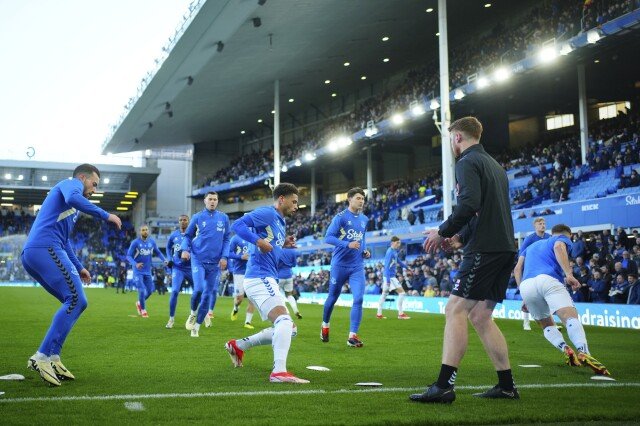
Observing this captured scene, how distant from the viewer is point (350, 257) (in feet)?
35.7

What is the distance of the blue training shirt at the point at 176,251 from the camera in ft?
47.0

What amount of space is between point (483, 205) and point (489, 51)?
98.3 ft

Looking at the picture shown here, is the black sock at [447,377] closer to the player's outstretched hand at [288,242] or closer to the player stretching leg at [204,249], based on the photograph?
the player's outstretched hand at [288,242]

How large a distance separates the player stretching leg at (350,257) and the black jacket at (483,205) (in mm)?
5016

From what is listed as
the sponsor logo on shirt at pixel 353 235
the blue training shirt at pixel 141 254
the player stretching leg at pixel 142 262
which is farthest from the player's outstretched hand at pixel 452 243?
the blue training shirt at pixel 141 254

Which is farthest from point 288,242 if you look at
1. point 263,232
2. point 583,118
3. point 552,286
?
point 583,118

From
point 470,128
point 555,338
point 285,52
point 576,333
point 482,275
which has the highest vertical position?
point 285,52

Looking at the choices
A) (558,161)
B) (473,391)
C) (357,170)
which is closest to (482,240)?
(473,391)

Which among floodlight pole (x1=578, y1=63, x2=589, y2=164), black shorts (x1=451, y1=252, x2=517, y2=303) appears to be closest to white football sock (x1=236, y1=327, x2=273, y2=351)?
black shorts (x1=451, y1=252, x2=517, y2=303)

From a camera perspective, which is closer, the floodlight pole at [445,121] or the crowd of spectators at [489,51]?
the crowd of spectators at [489,51]

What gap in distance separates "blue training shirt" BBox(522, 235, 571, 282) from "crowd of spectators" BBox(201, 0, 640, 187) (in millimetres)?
18813

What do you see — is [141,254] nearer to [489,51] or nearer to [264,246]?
[264,246]

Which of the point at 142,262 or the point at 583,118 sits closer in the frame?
the point at 142,262

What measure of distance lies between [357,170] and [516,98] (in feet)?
67.6
